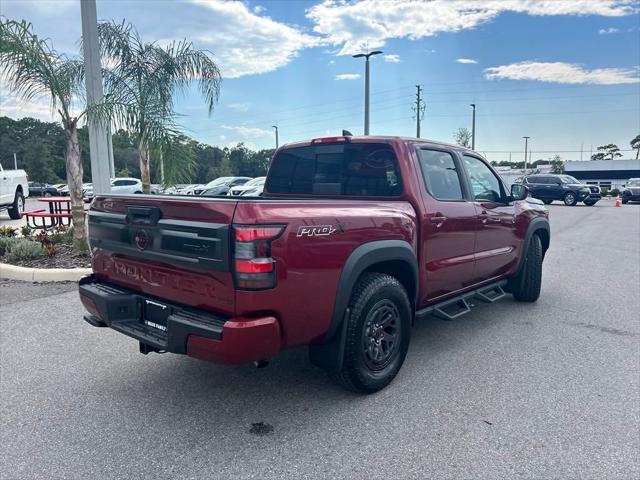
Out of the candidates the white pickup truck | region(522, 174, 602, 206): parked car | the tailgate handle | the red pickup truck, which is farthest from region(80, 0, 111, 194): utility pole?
region(522, 174, 602, 206): parked car

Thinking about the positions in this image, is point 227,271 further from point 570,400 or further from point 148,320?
point 570,400

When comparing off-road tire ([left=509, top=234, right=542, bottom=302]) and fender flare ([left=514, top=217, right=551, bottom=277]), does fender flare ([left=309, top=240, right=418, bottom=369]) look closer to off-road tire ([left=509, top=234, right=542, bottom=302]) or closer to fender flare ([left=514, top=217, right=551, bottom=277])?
fender flare ([left=514, top=217, right=551, bottom=277])

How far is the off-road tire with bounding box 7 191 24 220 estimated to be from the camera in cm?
1465

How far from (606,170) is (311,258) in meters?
75.2

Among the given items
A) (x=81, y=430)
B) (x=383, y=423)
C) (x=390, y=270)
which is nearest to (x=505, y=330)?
(x=390, y=270)

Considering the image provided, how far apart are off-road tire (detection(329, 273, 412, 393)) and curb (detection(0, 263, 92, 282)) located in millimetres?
4931

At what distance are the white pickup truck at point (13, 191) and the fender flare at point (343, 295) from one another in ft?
45.0

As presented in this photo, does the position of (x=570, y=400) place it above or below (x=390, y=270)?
below

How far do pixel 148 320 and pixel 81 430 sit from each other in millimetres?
772

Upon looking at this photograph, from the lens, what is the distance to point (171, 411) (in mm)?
3221

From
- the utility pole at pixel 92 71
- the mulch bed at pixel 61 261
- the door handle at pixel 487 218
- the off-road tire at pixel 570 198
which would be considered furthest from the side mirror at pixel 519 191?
the off-road tire at pixel 570 198

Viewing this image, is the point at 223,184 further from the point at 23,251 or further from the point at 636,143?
the point at 636,143

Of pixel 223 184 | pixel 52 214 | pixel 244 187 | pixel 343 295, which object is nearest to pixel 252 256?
pixel 343 295

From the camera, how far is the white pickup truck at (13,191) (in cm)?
1358
